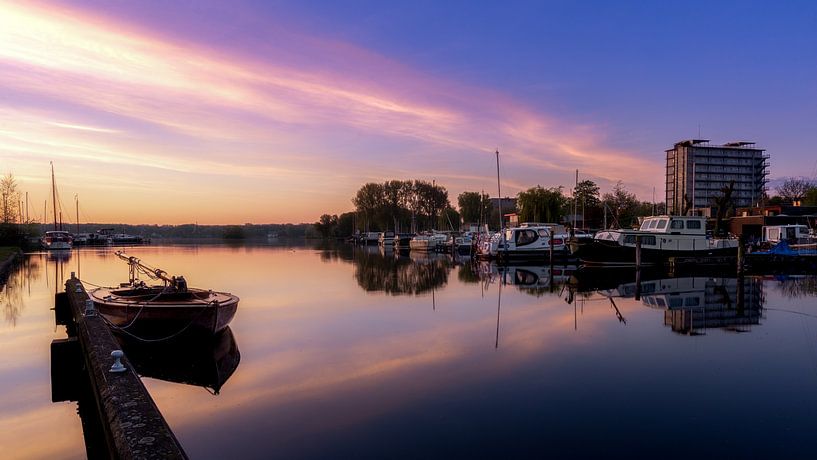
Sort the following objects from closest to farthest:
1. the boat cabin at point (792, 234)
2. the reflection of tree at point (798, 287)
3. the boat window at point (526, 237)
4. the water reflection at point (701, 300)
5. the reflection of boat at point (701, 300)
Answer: the water reflection at point (701, 300), the reflection of boat at point (701, 300), the reflection of tree at point (798, 287), the boat cabin at point (792, 234), the boat window at point (526, 237)

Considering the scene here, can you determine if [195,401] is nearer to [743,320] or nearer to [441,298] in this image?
[441,298]

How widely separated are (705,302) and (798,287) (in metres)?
9.26

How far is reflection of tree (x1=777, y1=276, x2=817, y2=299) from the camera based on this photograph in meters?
23.8

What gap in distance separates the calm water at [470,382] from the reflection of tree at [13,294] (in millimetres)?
334

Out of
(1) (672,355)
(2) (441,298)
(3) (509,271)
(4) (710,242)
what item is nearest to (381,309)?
(2) (441,298)

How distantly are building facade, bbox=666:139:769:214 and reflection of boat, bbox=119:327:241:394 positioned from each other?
5909 inches

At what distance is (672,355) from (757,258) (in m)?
31.9

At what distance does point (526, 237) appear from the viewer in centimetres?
4622

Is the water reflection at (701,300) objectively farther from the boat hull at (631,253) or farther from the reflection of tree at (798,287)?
the boat hull at (631,253)

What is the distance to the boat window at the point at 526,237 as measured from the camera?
46000 mm

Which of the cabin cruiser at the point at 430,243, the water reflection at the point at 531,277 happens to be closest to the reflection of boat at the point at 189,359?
the water reflection at the point at 531,277

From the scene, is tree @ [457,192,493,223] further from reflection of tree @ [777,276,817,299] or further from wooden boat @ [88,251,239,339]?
wooden boat @ [88,251,239,339]

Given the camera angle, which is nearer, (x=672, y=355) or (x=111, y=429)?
(x=111, y=429)

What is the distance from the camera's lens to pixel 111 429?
19.0ft
